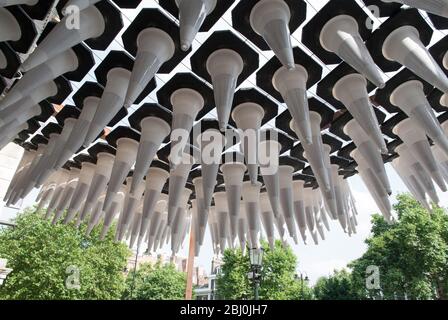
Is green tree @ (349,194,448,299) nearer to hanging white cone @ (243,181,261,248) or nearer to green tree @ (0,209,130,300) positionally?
hanging white cone @ (243,181,261,248)

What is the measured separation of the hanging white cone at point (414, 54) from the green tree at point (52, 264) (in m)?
29.4

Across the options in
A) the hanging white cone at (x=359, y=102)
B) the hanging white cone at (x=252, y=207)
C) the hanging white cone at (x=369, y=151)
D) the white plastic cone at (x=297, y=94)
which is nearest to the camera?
the white plastic cone at (x=297, y=94)

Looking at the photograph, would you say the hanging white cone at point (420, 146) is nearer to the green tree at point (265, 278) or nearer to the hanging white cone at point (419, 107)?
the hanging white cone at point (419, 107)

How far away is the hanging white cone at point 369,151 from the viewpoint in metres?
10.9

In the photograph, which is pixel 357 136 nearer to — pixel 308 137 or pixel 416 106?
pixel 416 106

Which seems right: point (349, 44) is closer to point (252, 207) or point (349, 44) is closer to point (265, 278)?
point (252, 207)

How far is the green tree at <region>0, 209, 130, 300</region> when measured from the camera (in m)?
29.1

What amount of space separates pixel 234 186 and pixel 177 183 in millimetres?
2168

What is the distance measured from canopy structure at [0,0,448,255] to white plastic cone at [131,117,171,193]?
0.04 m

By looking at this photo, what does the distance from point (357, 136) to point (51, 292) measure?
2912 cm

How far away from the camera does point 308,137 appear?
8.57m

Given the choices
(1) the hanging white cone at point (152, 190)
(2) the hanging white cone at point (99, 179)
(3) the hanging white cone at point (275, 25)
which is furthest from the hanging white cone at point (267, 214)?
(3) the hanging white cone at point (275, 25)

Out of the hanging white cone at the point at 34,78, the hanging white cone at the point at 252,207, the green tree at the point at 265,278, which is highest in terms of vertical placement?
the green tree at the point at 265,278

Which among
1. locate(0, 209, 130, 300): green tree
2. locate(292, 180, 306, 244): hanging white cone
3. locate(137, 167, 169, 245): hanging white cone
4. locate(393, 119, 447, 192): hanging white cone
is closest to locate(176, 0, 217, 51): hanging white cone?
locate(393, 119, 447, 192): hanging white cone
